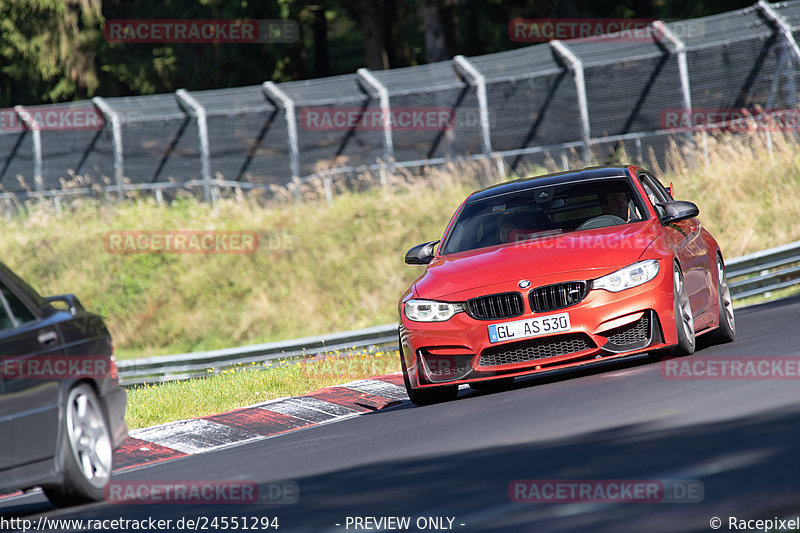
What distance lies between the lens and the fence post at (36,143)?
94.1 ft

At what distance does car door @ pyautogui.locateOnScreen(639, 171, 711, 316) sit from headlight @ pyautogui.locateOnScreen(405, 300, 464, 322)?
1792mm

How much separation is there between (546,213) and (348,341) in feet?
24.8

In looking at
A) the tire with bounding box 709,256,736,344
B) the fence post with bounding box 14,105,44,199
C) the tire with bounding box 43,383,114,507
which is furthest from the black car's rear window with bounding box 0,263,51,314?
the fence post with bounding box 14,105,44,199

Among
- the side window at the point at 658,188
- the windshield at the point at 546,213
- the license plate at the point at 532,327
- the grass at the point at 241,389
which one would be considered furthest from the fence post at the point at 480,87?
the license plate at the point at 532,327

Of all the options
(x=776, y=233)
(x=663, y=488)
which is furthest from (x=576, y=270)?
(x=776, y=233)

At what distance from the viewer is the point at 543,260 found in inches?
361

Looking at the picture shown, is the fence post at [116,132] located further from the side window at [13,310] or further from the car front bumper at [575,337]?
the side window at [13,310]

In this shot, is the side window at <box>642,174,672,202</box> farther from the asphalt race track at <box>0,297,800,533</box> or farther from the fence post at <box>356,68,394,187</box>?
the fence post at <box>356,68,394,187</box>

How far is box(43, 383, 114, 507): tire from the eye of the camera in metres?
6.59

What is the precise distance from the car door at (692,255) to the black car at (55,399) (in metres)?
4.53

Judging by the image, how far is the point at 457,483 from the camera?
232 inches

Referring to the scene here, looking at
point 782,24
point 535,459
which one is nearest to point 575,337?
point 535,459

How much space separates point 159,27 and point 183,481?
37.6 m

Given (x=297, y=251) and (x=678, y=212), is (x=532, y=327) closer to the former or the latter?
(x=678, y=212)
